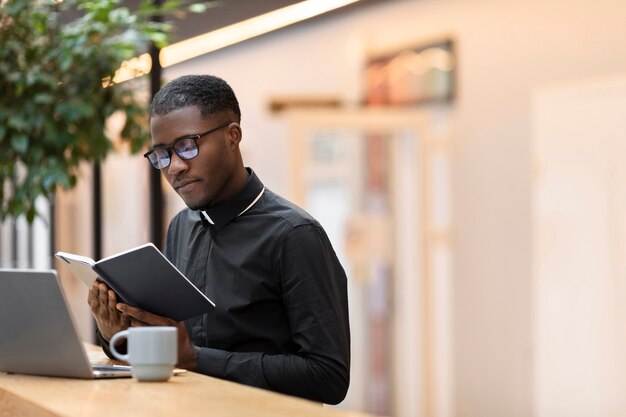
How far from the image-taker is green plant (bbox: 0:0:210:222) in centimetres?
356

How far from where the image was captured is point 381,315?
6016mm

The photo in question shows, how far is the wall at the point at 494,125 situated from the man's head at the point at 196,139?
317 centimetres

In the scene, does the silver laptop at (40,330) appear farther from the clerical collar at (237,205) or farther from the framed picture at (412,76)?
the framed picture at (412,76)

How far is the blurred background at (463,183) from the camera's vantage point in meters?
4.95

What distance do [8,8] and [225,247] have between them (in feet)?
6.16

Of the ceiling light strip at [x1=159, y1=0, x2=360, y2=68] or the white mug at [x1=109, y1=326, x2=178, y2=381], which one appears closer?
the white mug at [x1=109, y1=326, x2=178, y2=381]

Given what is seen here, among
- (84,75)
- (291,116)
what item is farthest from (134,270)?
(291,116)

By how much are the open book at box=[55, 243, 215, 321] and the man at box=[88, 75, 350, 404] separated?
0.08 feet

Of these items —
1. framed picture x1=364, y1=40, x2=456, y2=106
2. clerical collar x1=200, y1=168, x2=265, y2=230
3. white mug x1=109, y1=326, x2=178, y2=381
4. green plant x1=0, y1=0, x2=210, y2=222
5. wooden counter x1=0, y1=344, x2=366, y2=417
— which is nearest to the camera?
wooden counter x1=0, y1=344, x2=366, y2=417

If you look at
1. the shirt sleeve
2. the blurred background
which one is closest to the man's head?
the shirt sleeve

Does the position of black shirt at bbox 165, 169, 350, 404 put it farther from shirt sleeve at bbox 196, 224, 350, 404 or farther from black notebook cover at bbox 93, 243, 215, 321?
black notebook cover at bbox 93, 243, 215, 321

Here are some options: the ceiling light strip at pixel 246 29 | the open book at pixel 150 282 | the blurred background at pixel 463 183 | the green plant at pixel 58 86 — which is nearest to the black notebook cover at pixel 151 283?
the open book at pixel 150 282

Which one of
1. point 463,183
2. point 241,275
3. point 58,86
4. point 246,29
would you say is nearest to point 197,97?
point 241,275

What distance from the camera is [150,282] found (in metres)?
1.92
